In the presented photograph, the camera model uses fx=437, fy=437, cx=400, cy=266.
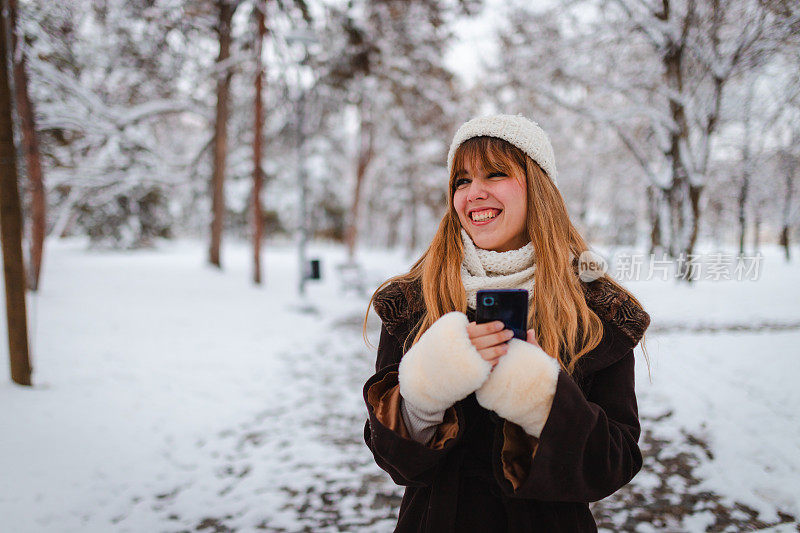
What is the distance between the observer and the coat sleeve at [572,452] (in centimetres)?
110

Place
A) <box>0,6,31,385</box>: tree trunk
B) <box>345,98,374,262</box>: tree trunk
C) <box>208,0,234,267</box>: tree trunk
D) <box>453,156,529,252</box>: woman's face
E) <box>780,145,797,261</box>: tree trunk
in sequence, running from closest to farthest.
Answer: <box>453,156,529,252</box>: woman's face → <box>0,6,31,385</box>: tree trunk → <box>780,145,797,261</box>: tree trunk → <box>208,0,234,267</box>: tree trunk → <box>345,98,374,262</box>: tree trunk

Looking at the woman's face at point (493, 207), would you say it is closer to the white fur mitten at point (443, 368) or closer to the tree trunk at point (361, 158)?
the white fur mitten at point (443, 368)

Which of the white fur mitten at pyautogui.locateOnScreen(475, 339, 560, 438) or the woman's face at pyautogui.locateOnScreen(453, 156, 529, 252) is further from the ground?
the woman's face at pyautogui.locateOnScreen(453, 156, 529, 252)

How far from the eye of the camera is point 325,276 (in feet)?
58.0

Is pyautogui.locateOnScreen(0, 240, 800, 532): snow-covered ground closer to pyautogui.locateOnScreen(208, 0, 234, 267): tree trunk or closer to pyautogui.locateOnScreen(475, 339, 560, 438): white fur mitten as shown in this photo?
pyautogui.locateOnScreen(475, 339, 560, 438): white fur mitten

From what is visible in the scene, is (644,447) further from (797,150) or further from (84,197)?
(84,197)

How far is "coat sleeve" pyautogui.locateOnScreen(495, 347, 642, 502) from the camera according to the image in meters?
1.10

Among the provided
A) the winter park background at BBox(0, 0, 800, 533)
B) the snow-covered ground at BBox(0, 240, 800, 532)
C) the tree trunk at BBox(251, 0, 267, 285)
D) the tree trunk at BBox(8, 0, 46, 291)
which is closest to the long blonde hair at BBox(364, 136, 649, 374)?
the winter park background at BBox(0, 0, 800, 533)

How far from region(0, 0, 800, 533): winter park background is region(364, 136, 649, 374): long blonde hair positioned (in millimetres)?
1548

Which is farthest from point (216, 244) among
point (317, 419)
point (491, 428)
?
point (491, 428)

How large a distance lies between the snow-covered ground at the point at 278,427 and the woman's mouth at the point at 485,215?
2.49 m

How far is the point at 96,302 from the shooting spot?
840 cm

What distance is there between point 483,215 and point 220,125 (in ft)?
40.8
